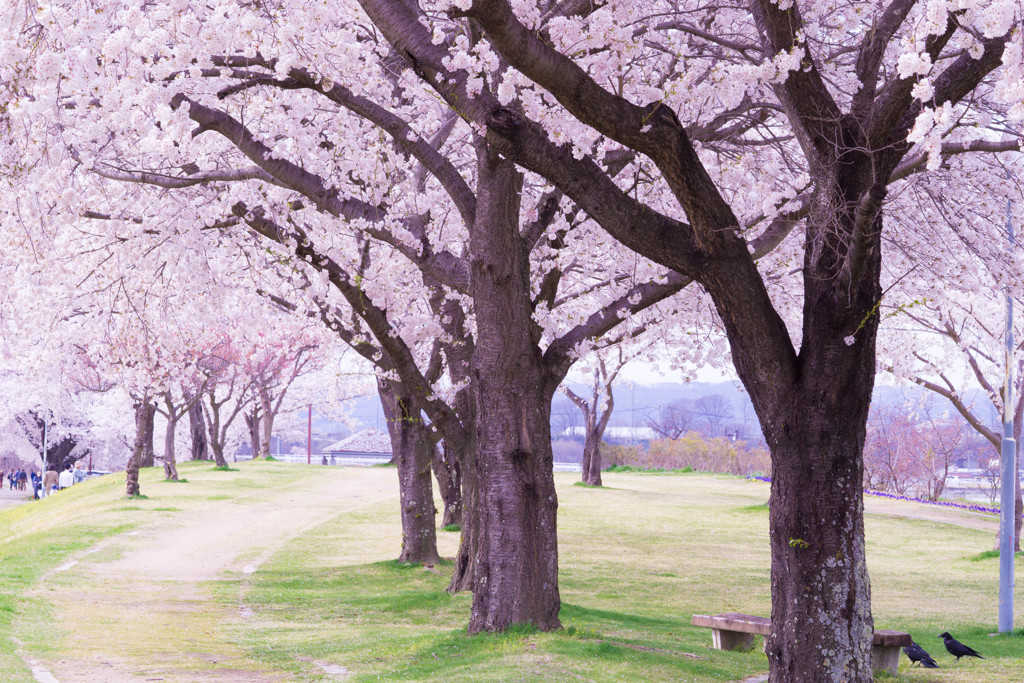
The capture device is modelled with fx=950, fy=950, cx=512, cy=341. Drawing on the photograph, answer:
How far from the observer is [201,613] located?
13.0 meters

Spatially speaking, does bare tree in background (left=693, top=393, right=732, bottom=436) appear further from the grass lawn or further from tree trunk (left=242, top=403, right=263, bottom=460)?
the grass lawn

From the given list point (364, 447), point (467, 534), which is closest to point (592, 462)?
point (467, 534)

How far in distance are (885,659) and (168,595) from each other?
10.6 metres

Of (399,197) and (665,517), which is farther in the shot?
(665,517)

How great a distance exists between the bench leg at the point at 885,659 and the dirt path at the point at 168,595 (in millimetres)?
5431

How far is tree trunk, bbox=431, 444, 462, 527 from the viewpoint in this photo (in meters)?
19.2

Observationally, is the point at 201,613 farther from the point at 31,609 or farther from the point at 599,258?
the point at 599,258

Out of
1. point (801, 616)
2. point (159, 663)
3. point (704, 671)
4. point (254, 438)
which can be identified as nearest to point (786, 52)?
point (801, 616)

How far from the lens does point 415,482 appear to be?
53.5 feet

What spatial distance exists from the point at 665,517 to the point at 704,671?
62.6ft

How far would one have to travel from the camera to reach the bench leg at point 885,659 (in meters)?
8.27

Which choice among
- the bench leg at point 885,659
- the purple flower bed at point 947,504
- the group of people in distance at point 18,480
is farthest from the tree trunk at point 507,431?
the group of people in distance at point 18,480

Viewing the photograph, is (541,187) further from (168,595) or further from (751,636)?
(168,595)

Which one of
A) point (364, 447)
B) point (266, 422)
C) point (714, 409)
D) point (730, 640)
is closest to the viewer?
point (730, 640)
